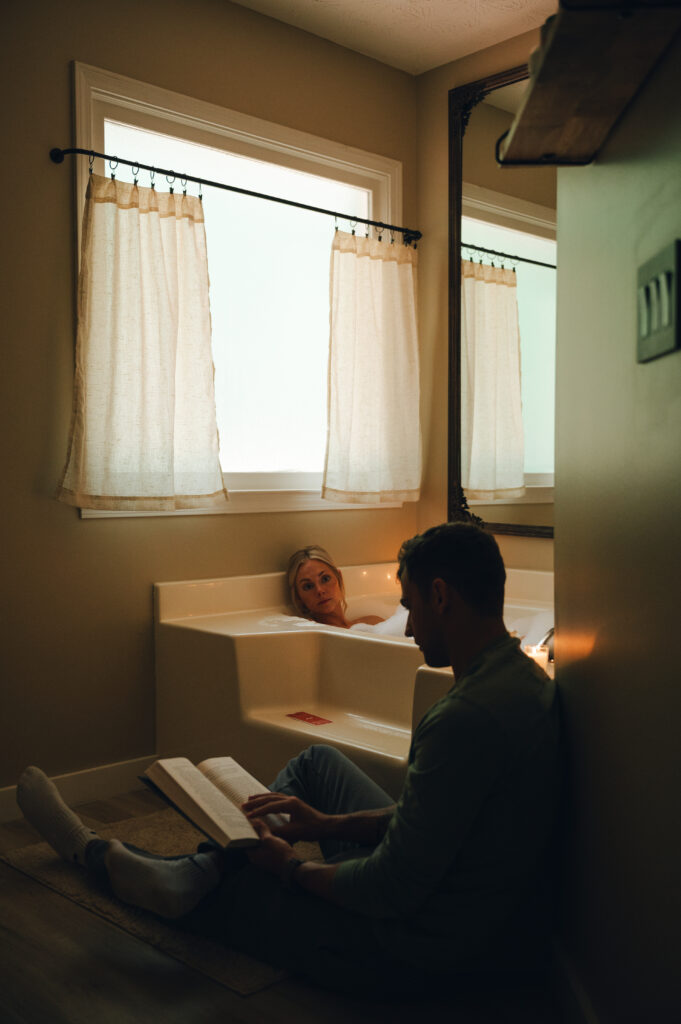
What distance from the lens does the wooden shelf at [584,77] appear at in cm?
103


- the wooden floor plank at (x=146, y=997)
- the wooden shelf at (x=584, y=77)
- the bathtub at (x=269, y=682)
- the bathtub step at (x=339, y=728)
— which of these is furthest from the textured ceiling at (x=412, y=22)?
the wooden floor plank at (x=146, y=997)

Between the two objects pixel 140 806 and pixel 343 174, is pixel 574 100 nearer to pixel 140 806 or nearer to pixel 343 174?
pixel 140 806

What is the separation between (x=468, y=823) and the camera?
145 centimetres

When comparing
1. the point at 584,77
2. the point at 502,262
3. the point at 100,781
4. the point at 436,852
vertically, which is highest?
the point at 502,262

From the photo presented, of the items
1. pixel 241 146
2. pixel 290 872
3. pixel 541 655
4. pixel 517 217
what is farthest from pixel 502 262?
pixel 290 872

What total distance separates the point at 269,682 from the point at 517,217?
2020 millimetres

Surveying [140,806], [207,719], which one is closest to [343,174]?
[207,719]

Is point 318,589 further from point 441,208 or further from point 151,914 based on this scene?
point 441,208

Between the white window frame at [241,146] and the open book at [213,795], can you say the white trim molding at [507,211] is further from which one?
the open book at [213,795]

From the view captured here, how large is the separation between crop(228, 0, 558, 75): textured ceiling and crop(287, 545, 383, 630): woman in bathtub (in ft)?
6.55

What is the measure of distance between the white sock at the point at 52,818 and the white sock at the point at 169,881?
8.9 inches

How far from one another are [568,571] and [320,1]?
2642 millimetres

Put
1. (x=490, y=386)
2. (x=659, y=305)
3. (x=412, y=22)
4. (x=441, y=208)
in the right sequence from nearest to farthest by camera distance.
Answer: (x=659, y=305), (x=412, y=22), (x=490, y=386), (x=441, y=208)

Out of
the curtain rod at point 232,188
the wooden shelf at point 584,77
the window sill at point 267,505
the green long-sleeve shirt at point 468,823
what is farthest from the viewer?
the window sill at point 267,505
